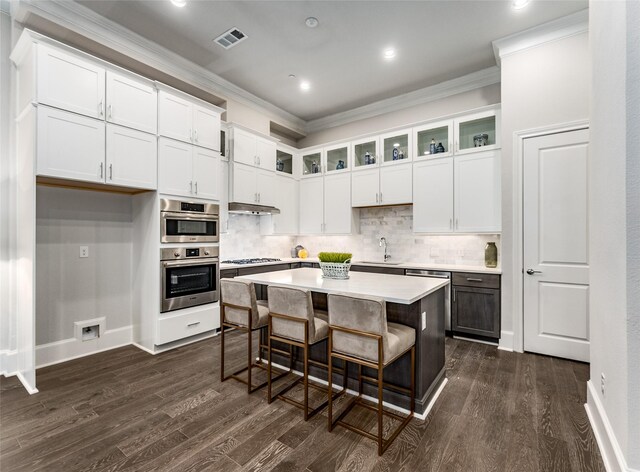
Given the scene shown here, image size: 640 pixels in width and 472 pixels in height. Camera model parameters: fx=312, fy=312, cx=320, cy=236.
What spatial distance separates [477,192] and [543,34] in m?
1.74

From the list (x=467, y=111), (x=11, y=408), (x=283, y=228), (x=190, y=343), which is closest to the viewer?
(x=11, y=408)

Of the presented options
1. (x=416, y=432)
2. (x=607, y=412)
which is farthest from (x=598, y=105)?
(x=416, y=432)

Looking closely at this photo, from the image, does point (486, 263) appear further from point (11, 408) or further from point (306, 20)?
point (11, 408)

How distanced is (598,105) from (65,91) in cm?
410

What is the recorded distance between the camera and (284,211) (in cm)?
539

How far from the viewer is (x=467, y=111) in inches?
157

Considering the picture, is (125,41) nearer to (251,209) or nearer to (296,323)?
(251,209)

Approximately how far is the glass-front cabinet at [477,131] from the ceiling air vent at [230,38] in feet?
9.22

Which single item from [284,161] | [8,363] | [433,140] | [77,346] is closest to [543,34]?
[433,140]

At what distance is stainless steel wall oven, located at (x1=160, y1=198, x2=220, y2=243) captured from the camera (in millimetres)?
3433

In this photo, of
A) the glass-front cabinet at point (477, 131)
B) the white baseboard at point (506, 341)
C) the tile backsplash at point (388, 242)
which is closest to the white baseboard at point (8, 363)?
the tile backsplash at point (388, 242)

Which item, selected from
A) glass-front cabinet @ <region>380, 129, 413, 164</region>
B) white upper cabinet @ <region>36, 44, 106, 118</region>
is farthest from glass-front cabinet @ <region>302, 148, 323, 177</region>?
white upper cabinet @ <region>36, 44, 106, 118</region>

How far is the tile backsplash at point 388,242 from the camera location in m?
4.38

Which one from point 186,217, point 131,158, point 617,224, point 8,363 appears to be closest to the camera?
point 617,224
